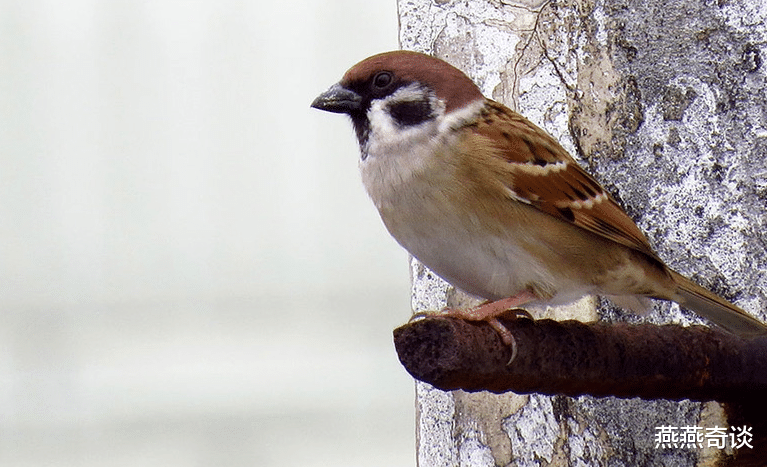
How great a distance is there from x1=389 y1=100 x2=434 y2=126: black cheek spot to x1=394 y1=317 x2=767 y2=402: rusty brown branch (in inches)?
18.0

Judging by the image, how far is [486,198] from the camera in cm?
138

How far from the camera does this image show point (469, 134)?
4.72 ft

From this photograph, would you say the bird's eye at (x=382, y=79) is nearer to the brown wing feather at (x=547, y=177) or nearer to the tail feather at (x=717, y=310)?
the brown wing feather at (x=547, y=177)

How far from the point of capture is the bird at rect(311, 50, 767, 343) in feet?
4.46

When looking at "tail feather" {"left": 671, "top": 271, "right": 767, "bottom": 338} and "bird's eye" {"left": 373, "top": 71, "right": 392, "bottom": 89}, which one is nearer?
"tail feather" {"left": 671, "top": 271, "right": 767, "bottom": 338}

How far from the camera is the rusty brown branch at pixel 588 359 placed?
0.90 meters

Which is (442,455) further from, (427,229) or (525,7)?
(525,7)

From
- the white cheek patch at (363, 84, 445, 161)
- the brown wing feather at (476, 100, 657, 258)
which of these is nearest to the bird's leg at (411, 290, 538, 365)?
A: the brown wing feather at (476, 100, 657, 258)

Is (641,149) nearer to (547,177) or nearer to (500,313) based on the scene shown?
(547,177)

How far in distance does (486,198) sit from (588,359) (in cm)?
41

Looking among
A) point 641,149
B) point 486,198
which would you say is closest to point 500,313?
point 486,198

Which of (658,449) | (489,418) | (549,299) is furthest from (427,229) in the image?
(658,449)

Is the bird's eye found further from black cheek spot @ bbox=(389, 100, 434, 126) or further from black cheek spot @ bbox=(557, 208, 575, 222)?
black cheek spot @ bbox=(557, 208, 575, 222)

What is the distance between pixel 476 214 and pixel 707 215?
12.2 inches
